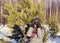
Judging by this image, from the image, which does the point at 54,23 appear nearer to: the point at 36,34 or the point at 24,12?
the point at 36,34

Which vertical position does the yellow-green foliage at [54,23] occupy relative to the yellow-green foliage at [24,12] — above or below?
below

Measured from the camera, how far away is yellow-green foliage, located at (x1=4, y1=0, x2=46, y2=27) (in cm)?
180

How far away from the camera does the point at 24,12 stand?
182 cm

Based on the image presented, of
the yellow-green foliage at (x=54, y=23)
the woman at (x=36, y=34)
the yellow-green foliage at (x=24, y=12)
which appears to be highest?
the yellow-green foliage at (x=24, y=12)

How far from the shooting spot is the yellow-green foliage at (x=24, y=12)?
180 cm

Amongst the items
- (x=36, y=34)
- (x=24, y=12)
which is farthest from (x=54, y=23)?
(x=24, y=12)

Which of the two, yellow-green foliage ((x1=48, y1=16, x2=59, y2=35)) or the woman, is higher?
yellow-green foliage ((x1=48, y1=16, x2=59, y2=35))

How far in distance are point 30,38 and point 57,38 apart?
31 centimetres

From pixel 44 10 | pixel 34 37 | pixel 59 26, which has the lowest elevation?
pixel 34 37

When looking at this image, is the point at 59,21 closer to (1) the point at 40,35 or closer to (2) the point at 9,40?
(1) the point at 40,35

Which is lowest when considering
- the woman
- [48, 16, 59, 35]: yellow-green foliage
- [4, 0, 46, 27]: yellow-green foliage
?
the woman

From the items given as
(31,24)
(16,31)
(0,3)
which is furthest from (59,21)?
(0,3)

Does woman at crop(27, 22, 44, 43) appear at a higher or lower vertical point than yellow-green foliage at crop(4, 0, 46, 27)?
lower

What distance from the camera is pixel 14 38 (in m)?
1.79
